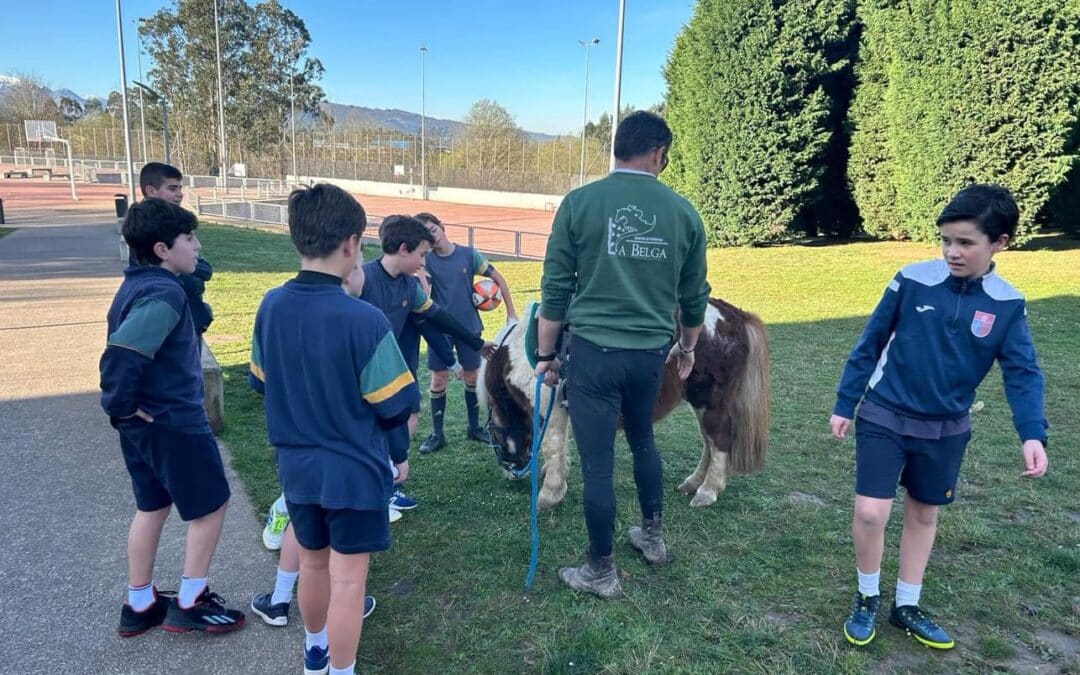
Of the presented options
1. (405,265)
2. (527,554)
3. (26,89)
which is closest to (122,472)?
(405,265)

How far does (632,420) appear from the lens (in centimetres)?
317

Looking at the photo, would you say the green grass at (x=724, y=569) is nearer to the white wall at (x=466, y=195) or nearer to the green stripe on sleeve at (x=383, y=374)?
the green stripe on sleeve at (x=383, y=374)

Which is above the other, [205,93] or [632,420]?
[205,93]

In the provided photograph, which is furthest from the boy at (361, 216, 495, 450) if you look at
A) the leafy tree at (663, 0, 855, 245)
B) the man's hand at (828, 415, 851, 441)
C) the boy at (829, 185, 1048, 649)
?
the leafy tree at (663, 0, 855, 245)

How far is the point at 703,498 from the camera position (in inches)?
167

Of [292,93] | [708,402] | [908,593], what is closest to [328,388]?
[908,593]

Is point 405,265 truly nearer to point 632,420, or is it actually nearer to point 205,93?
point 632,420

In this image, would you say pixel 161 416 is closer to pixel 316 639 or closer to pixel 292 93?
pixel 316 639

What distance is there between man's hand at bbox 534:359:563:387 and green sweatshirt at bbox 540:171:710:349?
0.24 metres

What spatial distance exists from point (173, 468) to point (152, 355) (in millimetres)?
493

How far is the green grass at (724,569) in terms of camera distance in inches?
111

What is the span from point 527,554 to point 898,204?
52.9 feet

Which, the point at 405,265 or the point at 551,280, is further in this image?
the point at 405,265

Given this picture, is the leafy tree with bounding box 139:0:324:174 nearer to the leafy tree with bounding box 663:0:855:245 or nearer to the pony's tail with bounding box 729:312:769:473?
the leafy tree with bounding box 663:0:855:245
